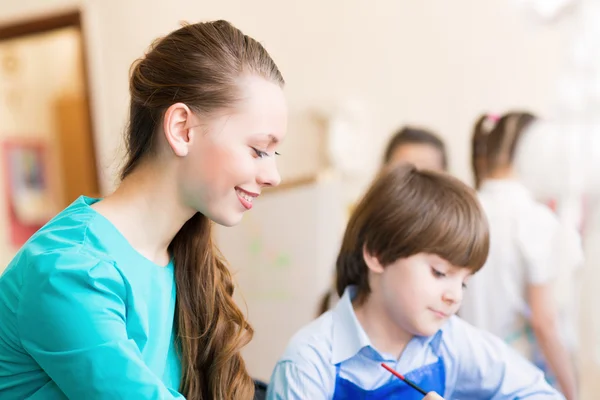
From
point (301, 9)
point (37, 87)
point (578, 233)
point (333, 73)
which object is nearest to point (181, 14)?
point (301, 9)

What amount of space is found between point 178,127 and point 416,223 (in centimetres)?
41

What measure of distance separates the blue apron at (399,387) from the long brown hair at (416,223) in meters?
0.15

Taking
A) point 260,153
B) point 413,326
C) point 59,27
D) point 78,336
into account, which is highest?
point 59,27

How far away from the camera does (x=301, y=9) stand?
8.80ft

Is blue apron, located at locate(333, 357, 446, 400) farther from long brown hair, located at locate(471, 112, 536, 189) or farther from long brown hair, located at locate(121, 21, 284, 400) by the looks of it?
long brown hair, located at locate(471, 112, 536, 189)

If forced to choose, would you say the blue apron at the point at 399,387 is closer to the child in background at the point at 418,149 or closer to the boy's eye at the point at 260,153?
the boy's eye at the point at 260,153

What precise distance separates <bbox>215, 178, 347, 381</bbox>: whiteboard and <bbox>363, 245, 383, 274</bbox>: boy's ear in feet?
4.02

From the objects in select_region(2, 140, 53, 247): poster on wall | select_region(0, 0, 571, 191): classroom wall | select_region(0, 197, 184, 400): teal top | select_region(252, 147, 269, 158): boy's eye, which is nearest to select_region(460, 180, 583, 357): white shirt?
select_region(0, 0, 571, 191): classroom wall

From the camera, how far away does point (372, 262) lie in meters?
1.13

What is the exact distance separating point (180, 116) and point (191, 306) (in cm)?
29

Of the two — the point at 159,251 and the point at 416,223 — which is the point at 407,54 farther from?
the point at 159,251

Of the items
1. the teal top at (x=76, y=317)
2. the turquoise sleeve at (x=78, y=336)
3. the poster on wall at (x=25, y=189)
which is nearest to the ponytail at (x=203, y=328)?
the teal top at (x=76, y=317)

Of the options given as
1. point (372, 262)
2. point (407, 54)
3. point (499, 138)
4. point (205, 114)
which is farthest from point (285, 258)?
point (205, 114)

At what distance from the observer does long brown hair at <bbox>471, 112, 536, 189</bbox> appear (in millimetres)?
1673
